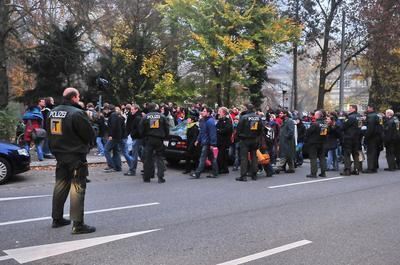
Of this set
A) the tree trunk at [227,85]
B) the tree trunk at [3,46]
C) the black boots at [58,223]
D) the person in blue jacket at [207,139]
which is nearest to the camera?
the black boots at [58,223]

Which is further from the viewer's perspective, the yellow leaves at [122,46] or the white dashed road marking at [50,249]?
the yellow leaves at [122,46]

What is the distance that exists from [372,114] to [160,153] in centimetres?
649

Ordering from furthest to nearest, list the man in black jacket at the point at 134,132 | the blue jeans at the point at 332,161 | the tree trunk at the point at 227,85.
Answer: the tree trunk at the point at 227,85, the blue jeans at the point at 332,161, the man in black jacket at the point at 134,132

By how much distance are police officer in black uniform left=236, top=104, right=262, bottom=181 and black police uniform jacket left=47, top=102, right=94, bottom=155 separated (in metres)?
5.54

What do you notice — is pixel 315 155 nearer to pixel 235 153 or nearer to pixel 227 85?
pixel 235 153

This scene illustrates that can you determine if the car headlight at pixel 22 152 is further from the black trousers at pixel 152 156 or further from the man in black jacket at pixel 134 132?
the black trousers at pixel 152 156

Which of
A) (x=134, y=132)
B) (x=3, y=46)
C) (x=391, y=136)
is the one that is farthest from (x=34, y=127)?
(x=391, y=136)

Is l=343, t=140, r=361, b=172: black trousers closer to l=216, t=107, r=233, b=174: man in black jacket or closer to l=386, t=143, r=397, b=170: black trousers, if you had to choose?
l=386, t=143, r=397, b=170: black trousers

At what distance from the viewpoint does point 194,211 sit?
7672 mm

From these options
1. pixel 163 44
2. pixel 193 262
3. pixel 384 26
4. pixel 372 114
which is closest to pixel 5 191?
pixel 193 262

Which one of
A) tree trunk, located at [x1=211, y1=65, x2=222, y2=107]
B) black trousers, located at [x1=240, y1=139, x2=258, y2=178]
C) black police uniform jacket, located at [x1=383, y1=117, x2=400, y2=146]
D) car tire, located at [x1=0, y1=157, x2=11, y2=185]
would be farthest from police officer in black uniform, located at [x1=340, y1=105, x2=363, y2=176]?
tree trunk, located at [x1=211, y1=65, x2=222, y2=107]

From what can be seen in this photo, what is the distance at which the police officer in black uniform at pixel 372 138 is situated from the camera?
43.5ft

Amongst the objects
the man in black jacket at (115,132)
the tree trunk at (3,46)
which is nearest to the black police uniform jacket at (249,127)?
the man in black jacket at (115,132)

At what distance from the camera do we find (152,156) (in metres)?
10.9
